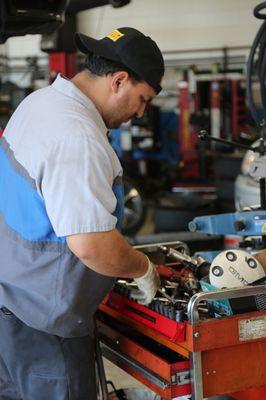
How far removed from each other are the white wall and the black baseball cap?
916 cm

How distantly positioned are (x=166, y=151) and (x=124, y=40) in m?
8.64

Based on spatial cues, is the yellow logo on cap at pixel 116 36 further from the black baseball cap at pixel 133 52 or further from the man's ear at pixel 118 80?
the man's ear at pixel 118 80

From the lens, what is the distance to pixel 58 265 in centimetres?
200

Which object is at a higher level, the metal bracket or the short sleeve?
the short sleeve

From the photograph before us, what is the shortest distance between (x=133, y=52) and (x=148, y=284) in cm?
76

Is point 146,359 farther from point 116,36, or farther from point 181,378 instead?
point 116,36

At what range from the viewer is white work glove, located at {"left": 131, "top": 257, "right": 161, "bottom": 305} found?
2.12 meters

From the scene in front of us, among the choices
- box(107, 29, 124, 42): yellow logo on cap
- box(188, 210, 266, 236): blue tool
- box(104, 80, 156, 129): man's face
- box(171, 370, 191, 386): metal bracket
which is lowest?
box(171, 370, 191, 386): metal bracket

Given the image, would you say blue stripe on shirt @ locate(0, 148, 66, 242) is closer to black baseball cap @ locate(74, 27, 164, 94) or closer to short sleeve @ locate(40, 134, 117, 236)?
short sleeve @ locate(40, 134, 117, 236)

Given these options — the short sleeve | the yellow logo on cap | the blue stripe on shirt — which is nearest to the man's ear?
the yellow logo on cap

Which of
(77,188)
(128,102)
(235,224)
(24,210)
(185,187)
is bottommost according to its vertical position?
(185,187)

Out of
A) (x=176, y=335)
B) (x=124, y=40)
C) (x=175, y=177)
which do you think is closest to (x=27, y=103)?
(x=124, y=40)

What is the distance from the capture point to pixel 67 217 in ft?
6.04

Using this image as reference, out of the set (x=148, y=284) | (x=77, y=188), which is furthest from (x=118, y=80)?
(x=148, y=284)
